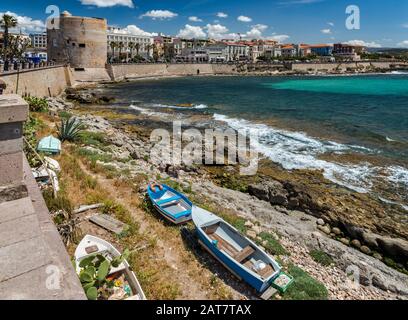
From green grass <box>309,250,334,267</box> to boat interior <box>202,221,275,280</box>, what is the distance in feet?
7.50

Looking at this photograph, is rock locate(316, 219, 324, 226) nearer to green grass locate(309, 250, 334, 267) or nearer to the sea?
green grass locate(309, 250, 334, 267)

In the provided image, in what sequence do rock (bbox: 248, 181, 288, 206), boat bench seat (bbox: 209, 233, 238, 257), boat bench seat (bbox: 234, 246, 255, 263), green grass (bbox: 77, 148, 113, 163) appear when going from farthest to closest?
green grass (bbox: 77, 148, 113, 163) → rock (bbox: 248, 181, 288, 206) → boat bench seat (bbox: 209, 233, 238, 257) → boat bench seat (bbox: 234, 246, 255, 263)

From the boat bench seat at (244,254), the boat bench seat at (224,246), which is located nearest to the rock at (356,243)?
the boat bench seat at (244,254)

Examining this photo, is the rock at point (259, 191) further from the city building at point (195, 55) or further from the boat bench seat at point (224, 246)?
the city building at point (195, 55)

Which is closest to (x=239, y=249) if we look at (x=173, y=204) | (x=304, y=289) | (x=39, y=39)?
(x=304, y=289)

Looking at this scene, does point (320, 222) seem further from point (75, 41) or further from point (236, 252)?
point (75, 41)

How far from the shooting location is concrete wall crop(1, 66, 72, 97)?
89.7ft

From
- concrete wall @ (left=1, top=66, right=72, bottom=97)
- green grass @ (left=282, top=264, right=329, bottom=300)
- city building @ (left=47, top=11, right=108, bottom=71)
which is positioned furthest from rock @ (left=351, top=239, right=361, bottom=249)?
city building @ (left=47, top=11, right=108, bottom=71)

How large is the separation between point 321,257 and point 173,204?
471 centimetres

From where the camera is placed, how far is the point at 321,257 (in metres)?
8.86

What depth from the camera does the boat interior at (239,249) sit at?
23.2 feet

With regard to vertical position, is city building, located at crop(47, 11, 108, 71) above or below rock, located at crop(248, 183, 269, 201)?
above

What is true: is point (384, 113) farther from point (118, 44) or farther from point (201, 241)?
point (118, 44)

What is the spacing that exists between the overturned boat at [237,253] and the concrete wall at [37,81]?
2004 centimetres
